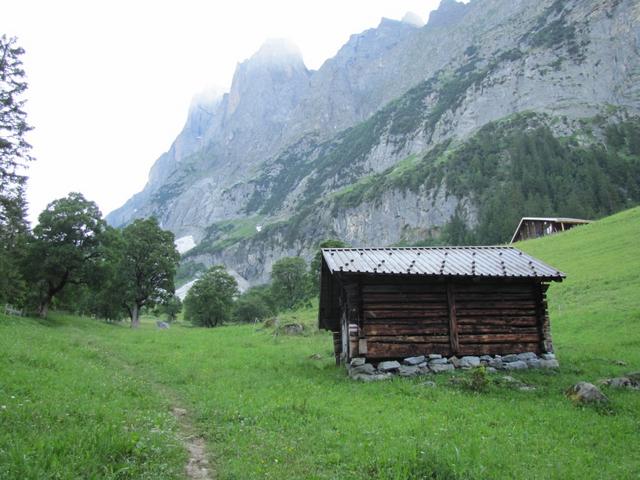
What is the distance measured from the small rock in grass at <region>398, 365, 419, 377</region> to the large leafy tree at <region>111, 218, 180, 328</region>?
43505 millimetres

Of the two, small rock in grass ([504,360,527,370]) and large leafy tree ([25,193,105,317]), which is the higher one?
large leafy tree ([25,193,105,317])

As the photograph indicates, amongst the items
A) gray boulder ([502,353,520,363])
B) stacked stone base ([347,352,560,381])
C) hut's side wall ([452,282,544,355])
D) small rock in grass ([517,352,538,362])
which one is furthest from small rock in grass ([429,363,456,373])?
small rock in grass ([517,352,538,362])

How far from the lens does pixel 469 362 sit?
18625 mm

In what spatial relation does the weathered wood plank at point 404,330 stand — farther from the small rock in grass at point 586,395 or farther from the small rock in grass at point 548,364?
the small rock in grass at point 586,395

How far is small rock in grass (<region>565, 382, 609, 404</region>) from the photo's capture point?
1341cm

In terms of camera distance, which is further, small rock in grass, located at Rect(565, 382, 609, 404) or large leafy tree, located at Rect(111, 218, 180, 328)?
large leafy tree, located at Rect(111, 218, 180, 328)

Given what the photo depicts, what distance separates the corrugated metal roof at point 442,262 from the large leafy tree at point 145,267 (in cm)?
4041

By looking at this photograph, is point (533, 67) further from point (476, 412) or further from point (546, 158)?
point (476, 412)

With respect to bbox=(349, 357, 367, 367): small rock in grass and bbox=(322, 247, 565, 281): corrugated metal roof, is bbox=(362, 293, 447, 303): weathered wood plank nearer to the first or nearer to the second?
bbox=(322, 247, 565, 281): corrugated metal roof

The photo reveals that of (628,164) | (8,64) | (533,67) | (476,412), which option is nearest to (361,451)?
(476,412)

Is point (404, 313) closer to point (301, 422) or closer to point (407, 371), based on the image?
point (407, 371)

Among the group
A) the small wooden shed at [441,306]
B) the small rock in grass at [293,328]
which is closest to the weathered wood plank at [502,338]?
the small wooden shed at [441,306]

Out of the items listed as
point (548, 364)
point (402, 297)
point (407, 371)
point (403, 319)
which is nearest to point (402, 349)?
point (407, 371)

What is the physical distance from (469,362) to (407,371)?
8.52 ft
